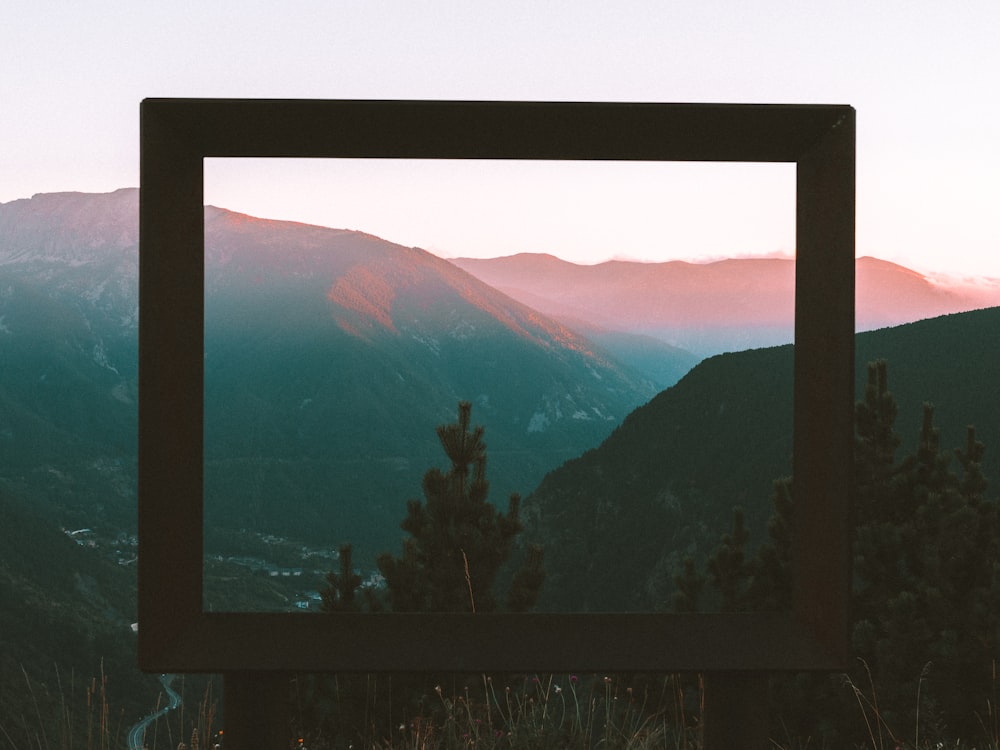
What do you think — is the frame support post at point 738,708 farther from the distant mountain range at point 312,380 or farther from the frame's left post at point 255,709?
the distant mountain range at point 312,380

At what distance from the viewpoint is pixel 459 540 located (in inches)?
371

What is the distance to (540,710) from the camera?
126 inches

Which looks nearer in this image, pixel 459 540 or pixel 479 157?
pixel 479 157

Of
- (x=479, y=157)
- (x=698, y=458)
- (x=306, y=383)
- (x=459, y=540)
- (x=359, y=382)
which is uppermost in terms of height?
(x=359, y=382)

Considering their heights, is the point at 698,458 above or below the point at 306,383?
below

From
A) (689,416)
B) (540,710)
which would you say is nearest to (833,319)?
(540,710)

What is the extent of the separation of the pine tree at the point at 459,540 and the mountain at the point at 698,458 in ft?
103

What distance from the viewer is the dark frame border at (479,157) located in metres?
1.79

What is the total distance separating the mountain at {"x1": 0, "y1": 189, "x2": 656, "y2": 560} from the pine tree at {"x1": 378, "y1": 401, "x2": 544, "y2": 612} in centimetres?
8053

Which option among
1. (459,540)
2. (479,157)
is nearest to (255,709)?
(479,157)

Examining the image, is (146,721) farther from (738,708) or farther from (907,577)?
(907,577)

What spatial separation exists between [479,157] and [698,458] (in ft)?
167

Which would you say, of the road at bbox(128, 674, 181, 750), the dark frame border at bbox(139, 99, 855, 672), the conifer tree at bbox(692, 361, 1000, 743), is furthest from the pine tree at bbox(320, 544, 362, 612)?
the dark frame border at bbox(139, 99, 855, 672)

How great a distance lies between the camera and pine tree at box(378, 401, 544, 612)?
8866mm
